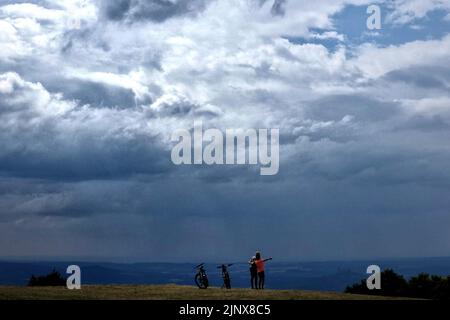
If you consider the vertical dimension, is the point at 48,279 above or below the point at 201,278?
above

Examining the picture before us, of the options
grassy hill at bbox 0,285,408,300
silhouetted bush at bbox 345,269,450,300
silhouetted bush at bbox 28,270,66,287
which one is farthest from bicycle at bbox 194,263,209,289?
silhouetted bush at bbox 28,270,66,287

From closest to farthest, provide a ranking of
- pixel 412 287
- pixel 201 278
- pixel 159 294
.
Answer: pixel 159 294 → pixel 201 278 → pixel 412 287

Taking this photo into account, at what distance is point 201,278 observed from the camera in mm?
51688

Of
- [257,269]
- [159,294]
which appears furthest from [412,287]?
[159,294]

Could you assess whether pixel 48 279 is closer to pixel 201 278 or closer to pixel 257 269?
pixel 201 278

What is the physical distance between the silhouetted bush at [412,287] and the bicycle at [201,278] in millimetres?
29458

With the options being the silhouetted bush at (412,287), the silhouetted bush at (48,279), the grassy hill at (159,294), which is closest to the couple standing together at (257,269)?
the grassy hill at (159,294)

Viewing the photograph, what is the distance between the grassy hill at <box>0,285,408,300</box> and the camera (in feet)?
145

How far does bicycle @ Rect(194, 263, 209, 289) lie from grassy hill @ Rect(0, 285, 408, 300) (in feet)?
2.10

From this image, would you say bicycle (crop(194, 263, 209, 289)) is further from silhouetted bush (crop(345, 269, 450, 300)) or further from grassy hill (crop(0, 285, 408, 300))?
silhouetted bush (crop(345, 269, 450, 300))

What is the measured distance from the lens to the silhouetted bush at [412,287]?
255ft

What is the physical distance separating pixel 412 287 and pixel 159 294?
44.5 m

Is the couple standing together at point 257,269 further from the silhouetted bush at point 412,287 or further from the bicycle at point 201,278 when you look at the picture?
the silhouetted bush at point 412,287
